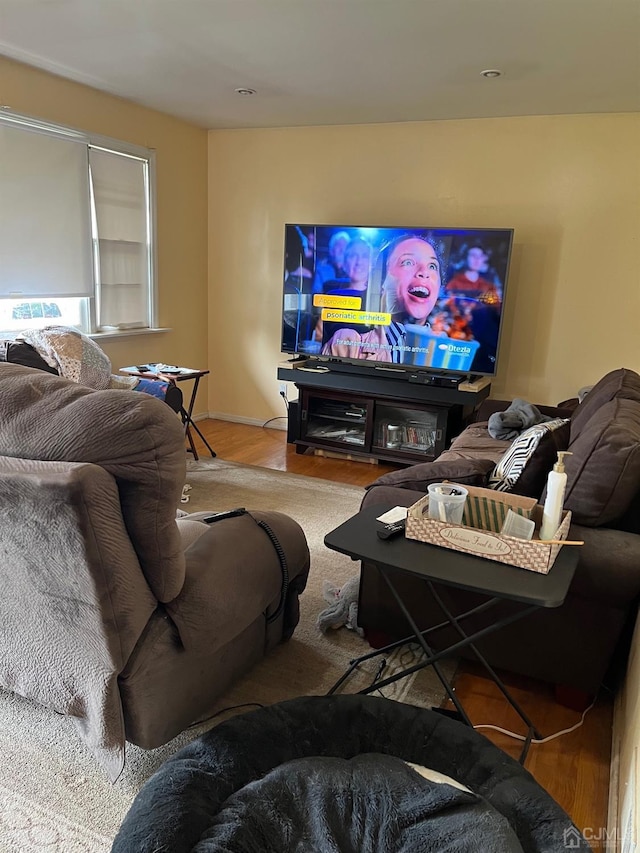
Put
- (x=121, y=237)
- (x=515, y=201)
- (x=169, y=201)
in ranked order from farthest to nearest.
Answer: (x=169, y=201) < (x=121, y=237) < (x=515, y=201)

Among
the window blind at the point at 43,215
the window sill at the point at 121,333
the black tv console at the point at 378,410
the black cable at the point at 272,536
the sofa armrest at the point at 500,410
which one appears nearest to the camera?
the black cable at the point at 272,536

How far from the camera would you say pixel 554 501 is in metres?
1.55

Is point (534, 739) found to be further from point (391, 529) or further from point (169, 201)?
point (169, 201)

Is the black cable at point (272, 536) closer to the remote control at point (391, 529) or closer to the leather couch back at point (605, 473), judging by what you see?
the remote control at point (391, 529)

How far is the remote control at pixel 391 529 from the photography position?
162 centimetres

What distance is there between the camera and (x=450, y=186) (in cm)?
420

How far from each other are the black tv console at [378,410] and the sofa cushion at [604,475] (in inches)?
83.8

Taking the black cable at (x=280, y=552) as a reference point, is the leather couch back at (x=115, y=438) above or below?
above

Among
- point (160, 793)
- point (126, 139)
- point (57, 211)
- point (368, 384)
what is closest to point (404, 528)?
point (160, 793)

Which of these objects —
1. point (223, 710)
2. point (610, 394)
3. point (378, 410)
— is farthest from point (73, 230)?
point (610, 394)

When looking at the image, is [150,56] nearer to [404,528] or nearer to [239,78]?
[239,78]

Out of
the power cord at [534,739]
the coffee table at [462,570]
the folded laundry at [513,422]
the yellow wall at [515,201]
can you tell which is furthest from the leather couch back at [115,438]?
the yellow wall at [515,201]

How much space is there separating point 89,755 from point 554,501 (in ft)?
4.75

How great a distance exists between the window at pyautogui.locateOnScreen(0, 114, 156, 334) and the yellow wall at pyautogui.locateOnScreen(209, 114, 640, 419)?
3.09 feet
